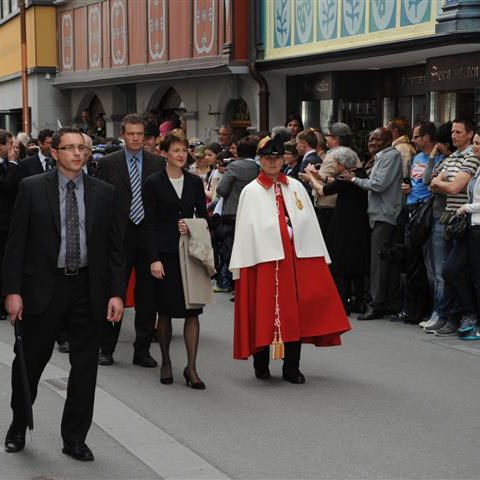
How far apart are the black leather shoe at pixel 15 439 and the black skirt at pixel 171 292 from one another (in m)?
2.10

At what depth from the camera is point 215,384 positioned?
8.49 m

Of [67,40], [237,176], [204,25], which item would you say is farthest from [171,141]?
[67,40]

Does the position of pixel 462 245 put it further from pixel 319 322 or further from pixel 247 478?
pixel 247 478

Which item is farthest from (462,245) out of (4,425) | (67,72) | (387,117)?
(67,72)

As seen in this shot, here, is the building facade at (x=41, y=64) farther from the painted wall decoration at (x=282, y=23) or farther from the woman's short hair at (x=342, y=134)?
the woman's short hair at (x=342, y=134)

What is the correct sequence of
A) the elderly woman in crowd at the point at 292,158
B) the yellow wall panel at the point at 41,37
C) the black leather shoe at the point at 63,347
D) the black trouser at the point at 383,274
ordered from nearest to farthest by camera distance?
the black leather shoe at the point at 63,347 < the black trouser at the point at 383,274 < the elderly woman in crowd at the point at 292,158 < the yellow wall panel at the point at 41,37

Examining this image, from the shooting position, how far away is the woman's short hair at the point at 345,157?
452 inches

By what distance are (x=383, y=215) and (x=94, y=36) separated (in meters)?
16.8

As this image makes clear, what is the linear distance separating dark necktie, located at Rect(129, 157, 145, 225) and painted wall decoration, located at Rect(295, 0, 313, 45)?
29.4 ft

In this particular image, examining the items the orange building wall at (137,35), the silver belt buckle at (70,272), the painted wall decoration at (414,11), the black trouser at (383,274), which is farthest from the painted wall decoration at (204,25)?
the silver belt buckle at (70,272)

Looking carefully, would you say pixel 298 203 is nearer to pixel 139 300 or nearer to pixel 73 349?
pixel 139 300

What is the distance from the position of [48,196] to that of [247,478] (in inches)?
73.3

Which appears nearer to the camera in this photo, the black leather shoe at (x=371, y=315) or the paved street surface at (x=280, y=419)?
the paved street surface at (x=280, y=419)

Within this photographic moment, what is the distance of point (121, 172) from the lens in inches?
370
